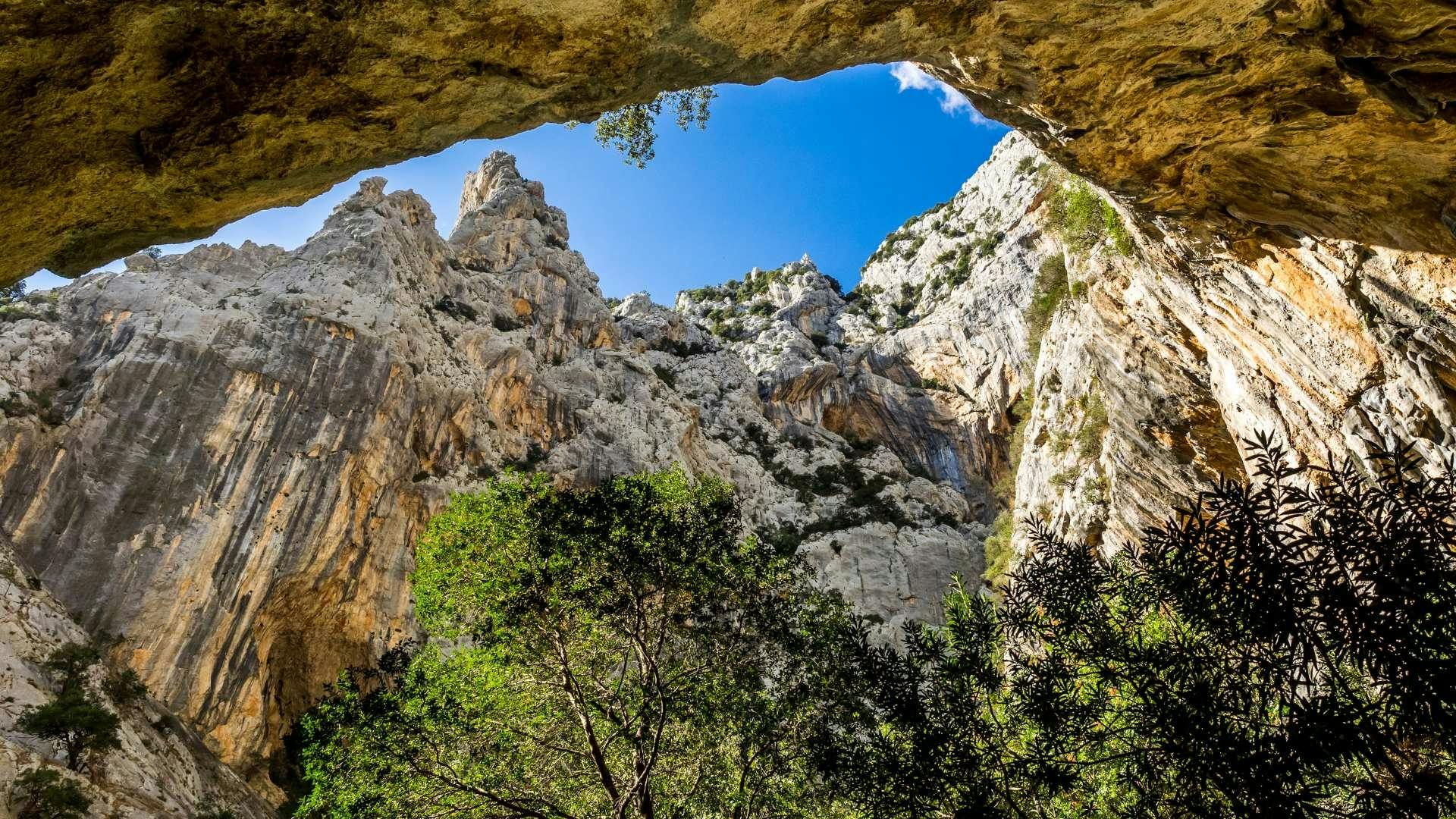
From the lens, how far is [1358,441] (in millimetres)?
15773

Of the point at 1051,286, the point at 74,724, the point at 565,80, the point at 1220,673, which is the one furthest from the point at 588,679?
the point at 1051,286

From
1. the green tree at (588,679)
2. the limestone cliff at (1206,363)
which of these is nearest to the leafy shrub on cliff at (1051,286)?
the limestone cliff at (1206,363)

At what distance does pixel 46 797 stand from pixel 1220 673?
22342mm

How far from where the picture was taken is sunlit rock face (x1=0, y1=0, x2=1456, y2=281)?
6383mm

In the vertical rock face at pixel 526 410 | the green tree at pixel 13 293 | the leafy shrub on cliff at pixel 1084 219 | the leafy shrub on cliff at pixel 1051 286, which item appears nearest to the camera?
the vertical rock face at pixel 526 410

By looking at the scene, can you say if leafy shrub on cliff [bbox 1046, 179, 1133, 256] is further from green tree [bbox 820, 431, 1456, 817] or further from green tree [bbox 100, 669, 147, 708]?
green tree [bbox 100, 669, 147, 708]

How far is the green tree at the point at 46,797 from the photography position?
15242 millimetres

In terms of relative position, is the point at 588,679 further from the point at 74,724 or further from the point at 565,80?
the point at 74,724

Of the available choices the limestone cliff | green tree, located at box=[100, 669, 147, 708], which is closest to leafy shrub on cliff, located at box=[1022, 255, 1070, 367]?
the limestone cliff

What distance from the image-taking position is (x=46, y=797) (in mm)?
15617

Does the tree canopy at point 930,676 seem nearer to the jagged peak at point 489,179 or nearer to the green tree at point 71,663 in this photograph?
the green tree at point 71,663

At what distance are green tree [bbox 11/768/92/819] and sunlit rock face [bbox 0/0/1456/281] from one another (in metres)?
14.3

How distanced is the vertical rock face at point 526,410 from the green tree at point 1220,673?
985cm

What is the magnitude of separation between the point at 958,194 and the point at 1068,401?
6624 centimetres
